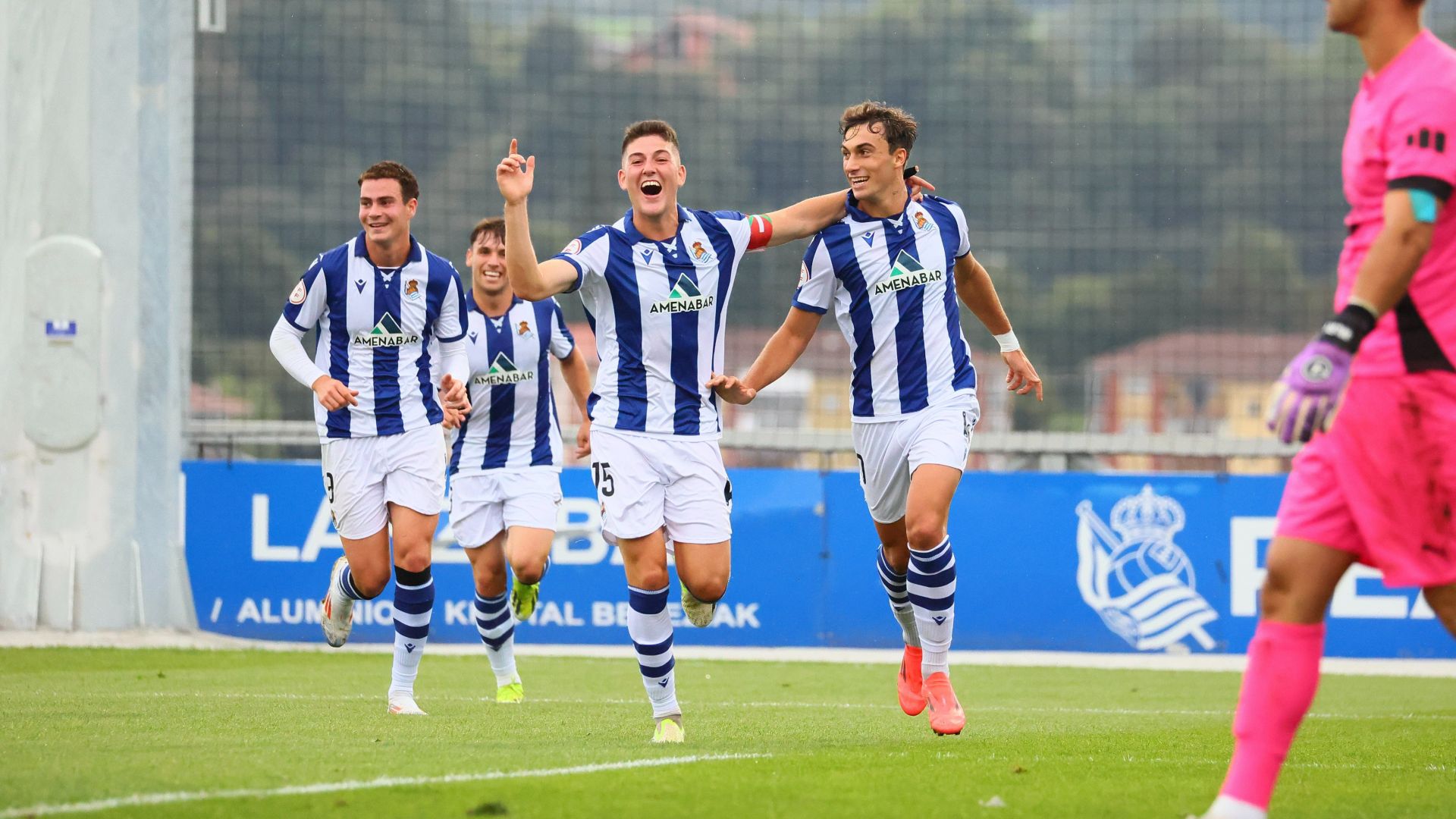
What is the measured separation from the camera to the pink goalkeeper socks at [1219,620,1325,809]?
3.94 m

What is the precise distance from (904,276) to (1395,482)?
3.16 meters

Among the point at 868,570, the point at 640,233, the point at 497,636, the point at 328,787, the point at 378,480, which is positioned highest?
the point at 640,233

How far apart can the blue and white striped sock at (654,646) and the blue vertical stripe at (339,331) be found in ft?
7.68

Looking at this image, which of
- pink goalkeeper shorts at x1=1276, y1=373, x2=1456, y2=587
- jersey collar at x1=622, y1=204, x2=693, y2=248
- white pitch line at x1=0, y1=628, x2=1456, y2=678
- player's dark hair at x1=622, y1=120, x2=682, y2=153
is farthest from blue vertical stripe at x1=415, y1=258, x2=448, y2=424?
pink goalkeeper shorts at x1=1276, y1=373, x2=1456, y2=587

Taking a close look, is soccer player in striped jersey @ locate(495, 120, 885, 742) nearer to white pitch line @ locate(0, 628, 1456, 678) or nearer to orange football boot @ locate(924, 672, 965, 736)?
orange football boot @ locate(924, 672, 965, 736)

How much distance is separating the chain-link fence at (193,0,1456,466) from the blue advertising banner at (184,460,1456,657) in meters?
5.00

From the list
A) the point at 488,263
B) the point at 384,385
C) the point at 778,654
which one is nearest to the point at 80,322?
the point at 488,263

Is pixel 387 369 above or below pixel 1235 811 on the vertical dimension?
above

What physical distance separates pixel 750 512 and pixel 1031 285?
7384mm

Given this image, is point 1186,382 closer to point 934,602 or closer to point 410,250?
point 410,250

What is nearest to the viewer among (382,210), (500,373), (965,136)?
(382,210)

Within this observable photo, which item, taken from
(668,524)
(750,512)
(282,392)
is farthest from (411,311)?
(282,392)

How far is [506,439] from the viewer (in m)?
9.49

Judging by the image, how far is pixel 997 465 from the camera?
15.3m
